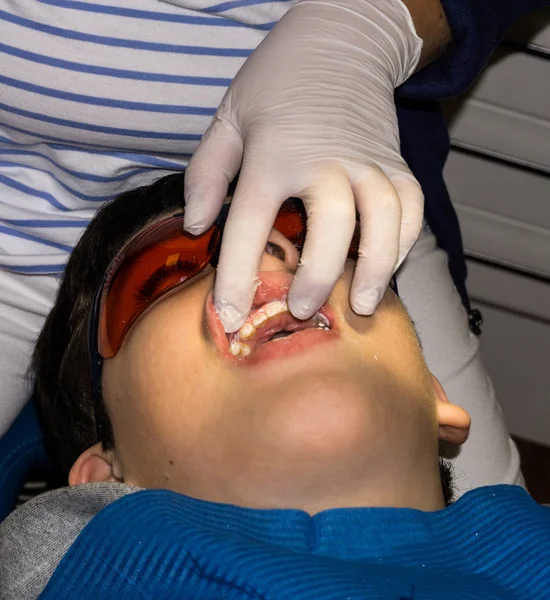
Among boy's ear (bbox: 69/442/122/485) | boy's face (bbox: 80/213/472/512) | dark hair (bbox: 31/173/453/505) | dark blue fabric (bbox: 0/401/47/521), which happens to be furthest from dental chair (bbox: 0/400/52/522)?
boy's face (bbox: 80/213/472/512)

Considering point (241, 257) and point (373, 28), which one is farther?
point (373, 28)

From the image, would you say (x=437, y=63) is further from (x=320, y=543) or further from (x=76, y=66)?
(x=320, y=543)

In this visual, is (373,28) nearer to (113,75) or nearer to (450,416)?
(113,75)

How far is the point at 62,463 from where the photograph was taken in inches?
56.1

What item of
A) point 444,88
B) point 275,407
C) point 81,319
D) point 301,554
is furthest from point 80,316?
point 444,88

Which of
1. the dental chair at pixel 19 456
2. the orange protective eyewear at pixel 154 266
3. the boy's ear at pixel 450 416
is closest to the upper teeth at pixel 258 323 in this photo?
the orange protective eyewear at pixel 154 266

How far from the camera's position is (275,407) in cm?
100

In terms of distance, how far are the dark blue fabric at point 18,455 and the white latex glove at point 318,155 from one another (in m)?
0.57

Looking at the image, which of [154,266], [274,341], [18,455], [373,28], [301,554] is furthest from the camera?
[18,455]

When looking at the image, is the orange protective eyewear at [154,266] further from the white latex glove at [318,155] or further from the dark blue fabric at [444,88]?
the dark blue fabric at [444,88]

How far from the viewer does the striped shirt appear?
4.02ft

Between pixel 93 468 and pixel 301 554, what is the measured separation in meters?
0.40

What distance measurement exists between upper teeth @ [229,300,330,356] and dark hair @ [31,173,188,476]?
0.26m

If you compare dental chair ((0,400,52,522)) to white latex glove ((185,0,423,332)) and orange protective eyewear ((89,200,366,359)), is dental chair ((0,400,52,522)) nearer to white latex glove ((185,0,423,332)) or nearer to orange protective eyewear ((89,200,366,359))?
orange protective eyewear ((89,200,366,359))
